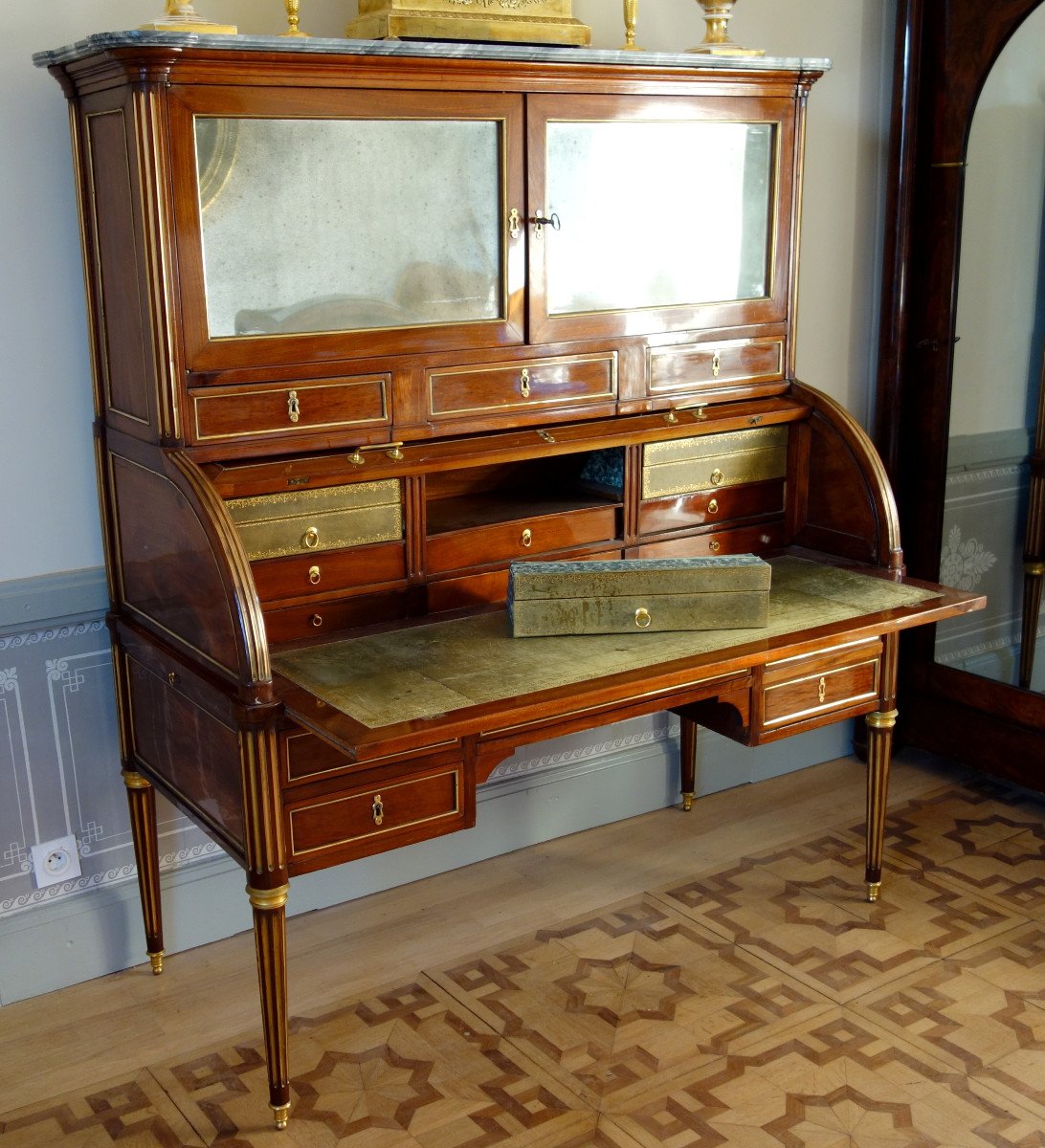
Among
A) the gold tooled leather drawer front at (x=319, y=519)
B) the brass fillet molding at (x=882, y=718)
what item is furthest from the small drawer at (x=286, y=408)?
the brass fillet molding at (x=882, y=718)

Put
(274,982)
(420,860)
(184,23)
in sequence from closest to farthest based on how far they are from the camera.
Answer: (184,23) → (274,982) → (420,860)

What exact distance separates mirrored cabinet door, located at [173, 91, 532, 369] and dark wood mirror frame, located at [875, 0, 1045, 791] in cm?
135

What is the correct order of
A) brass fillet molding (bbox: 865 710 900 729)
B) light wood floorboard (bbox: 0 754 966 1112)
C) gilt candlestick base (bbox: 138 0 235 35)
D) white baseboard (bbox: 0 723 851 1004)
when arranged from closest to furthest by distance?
gilt candlestick base (bbox: 138 0 235 35) → light wood floorboard (bbox: 0 754 966 1112) → white baseboard (bbox: 0 723 851 1004) → brass fillet molding (bbox: 865 710 900 729)

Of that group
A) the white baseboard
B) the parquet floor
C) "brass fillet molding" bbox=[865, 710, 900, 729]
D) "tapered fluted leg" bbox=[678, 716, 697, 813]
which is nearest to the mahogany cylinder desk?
"brass fillet molding" bbox=[865, 710, 900, 729]

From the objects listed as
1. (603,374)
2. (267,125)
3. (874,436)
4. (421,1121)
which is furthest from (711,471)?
(421,1121)

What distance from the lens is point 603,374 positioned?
2.59m

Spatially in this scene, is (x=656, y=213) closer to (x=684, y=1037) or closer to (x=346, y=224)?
(x=346, y=224)

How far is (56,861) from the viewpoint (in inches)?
104

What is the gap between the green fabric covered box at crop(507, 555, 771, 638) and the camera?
7.78ft

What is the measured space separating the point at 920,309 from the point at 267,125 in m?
1.88

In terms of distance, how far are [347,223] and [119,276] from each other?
387 millimetres

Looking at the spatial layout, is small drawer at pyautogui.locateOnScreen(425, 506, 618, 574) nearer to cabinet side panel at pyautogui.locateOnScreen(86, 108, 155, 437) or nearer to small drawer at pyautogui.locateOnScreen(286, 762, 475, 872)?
small drawer at pyautogui.locateOnScreen(286, 762, 475, 872)

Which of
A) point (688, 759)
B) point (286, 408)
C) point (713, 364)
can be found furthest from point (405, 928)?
point (713, 364)

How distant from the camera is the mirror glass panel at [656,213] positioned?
2.49 metres
